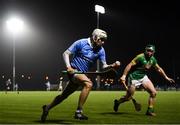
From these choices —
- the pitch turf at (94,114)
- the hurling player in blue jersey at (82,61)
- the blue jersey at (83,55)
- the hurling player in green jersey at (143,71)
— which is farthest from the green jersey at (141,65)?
the blue jersey at (83,55)

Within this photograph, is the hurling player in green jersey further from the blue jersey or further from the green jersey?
the blue jersey

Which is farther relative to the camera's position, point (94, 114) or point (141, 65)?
point (141, 65)

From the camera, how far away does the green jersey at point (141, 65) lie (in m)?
16.9

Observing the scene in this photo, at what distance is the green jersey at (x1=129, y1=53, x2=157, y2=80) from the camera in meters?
16.9

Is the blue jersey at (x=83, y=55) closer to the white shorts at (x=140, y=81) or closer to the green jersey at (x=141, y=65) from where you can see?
the green jersey at (x=141, y=65)

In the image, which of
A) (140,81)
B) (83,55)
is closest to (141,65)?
(140,81)

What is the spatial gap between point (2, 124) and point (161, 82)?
72.4 m

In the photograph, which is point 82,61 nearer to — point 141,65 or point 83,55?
point 83,55

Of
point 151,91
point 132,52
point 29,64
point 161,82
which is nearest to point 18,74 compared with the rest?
point 29,64

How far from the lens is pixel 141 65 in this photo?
17062 millimetres

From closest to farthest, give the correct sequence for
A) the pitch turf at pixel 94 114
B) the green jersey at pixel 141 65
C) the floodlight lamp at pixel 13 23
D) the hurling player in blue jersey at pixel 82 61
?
the hurling player in blue jersey at pixel 82 61
the pitch turf at pixel 94 114
the green jersey at pixel 141 65
the floodlight lamp at pixel 13 23

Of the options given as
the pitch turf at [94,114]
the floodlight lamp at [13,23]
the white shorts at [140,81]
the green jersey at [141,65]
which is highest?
the floodlight lamp at [13,23]

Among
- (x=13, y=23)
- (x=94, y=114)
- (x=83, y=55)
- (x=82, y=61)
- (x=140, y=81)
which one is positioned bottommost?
(x=94, y=114)

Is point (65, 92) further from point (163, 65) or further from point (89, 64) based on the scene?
point (163, 65)
